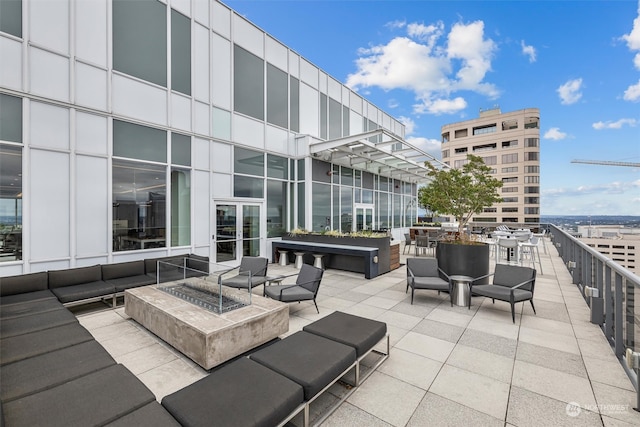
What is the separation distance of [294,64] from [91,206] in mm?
9235

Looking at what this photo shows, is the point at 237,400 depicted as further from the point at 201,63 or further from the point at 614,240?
the point at 614,240

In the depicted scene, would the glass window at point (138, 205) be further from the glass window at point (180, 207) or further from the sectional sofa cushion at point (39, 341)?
the sectional sofa cushion at point (39, 341)

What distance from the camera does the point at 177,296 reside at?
14.7ft

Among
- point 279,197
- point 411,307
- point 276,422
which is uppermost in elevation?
point 279,197

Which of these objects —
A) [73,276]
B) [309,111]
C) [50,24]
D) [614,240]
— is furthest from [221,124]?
[614,240]

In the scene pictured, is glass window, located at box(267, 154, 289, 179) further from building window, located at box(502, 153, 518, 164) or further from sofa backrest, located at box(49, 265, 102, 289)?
building window, located at box(502, 153, 518, 164)

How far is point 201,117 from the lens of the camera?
8.51 m

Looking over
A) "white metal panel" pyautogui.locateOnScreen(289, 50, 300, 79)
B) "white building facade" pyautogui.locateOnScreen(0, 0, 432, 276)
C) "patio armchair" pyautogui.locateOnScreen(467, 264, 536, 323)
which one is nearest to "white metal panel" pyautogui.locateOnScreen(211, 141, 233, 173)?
"white building facade" pyautogui.locateOnScreen(0, 0, 432, 276)

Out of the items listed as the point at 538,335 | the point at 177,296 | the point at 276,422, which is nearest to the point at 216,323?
the point at 177,296

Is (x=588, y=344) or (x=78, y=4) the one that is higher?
(x=78, y=4)

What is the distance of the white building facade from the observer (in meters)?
5.56

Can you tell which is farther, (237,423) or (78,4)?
(78,4)

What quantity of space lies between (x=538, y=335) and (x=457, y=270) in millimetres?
2114

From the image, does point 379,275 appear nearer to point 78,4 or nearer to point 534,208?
point 78,4
